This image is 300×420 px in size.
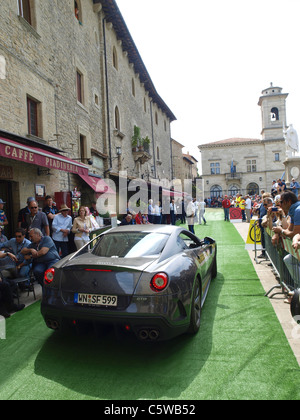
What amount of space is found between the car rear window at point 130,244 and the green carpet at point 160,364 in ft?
3.34

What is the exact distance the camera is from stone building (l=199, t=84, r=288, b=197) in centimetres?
5631

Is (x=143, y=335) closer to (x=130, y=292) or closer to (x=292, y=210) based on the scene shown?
(x=130, y=292)

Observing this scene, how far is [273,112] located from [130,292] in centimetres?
6151

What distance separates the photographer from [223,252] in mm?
9719

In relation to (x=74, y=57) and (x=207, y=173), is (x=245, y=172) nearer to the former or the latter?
(x=207, y=173)

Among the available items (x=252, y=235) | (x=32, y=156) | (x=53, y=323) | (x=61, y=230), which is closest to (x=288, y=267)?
(x=53, y=323)

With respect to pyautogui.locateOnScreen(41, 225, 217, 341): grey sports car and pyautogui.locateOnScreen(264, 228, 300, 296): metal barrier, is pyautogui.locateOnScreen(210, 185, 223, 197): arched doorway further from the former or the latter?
pyautogui.locateOnScreen(41, 225, 217, 341): grey sports car

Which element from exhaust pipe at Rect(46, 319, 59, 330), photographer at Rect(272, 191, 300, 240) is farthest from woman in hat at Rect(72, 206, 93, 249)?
photographer at Rect(272, 191, 300, 240)

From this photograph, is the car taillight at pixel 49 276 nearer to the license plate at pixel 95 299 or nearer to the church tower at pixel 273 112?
the license plate at pixel 95 299

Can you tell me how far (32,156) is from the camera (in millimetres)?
7422

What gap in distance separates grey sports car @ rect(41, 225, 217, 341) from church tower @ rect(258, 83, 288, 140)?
59090 mm
